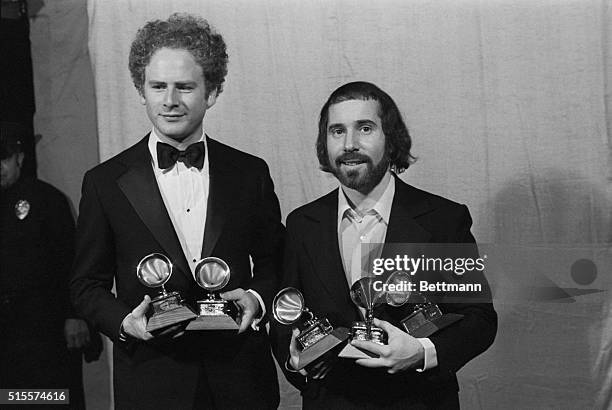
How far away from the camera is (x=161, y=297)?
2781 mm

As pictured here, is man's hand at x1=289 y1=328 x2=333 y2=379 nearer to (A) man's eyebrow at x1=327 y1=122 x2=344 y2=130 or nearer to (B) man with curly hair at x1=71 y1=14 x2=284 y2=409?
(B) man with curly hair at x1=71 y1=14 x2=284 y2=409

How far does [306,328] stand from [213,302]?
31cm

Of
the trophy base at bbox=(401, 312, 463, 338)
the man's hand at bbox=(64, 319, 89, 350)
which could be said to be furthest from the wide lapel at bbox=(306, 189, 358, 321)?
the man's hand at bbox=(64, 319, 89, 350)

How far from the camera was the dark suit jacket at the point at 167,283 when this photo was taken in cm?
296

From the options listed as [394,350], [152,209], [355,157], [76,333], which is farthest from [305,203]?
[76,333]

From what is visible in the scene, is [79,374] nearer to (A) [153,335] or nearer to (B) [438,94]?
(A) [153,335]

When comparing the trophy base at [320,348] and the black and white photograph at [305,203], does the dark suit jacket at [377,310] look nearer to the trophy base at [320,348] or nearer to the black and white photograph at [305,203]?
the black and white photograph at [305,203]

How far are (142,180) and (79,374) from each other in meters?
0.86

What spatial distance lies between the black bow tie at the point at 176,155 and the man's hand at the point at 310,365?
0.66 metres

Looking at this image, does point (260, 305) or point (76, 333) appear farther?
point (76, 333)

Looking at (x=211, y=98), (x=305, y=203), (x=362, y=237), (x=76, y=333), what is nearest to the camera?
(x=362, y=237)

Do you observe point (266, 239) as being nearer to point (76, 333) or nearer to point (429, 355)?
point (429, 355)

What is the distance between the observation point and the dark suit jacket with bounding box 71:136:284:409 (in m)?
2.96

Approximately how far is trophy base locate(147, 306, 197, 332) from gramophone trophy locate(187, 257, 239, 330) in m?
0.07
